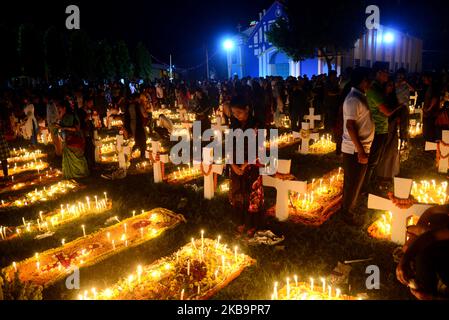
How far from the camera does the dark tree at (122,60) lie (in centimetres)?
4975

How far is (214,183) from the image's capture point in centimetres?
764

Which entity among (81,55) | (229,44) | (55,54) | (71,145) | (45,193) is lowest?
(45,193)

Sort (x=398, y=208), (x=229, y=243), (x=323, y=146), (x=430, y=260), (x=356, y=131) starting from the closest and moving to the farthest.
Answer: (x=430, y=260)
(x=398, y=208)
(x=356, y=131)
(x=229, y=243)
(x=323, y=146)

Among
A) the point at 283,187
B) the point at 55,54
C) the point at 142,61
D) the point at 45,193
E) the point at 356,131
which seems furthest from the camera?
the point at 142,61

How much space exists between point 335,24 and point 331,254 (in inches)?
1107

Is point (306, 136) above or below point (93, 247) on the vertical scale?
above

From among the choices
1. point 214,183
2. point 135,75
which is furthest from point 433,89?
point 135,75

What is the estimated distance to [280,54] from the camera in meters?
A: 39.3

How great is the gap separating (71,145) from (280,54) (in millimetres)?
33912

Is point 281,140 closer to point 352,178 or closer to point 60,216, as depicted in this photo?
point 352,178

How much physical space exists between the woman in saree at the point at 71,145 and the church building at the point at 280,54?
96.6ft

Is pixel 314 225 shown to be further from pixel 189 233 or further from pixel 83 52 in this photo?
pixel 83 52

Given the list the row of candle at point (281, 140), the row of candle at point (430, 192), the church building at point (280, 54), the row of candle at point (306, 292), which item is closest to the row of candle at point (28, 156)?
the row of candle at point (281, 140)

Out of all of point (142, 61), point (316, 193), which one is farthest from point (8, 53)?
point (316, 193)
